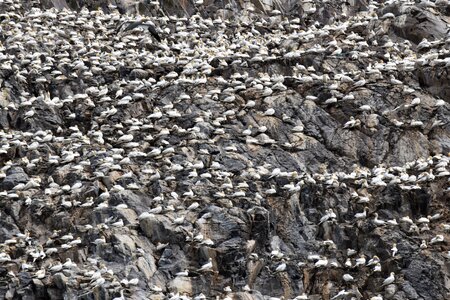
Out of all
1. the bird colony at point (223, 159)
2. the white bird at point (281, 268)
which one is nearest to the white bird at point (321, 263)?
the bird colony at point (223, 159)

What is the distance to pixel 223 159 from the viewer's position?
43.7m

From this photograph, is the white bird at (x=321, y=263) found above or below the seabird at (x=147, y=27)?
below

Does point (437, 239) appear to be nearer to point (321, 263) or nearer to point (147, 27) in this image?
point (321, 263)

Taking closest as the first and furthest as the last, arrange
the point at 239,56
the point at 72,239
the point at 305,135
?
the point at 72,239
the point at 305,135
the point at 239,56

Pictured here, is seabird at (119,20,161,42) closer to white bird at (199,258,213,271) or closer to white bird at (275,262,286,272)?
white bird at (275,262,286,272)

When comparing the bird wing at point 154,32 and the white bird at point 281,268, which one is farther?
the bird wing at point 154,32

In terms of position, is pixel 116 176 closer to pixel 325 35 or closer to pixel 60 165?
pixel 60 165

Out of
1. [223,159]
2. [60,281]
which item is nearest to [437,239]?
[223,159]

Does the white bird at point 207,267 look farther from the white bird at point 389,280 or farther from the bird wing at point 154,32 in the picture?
the bird wing at point 154,32

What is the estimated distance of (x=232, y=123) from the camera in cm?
4603

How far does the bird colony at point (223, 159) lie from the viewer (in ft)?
126

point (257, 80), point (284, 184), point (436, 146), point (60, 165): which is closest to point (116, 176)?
point (60, 165)

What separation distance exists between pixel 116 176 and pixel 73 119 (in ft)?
20.1

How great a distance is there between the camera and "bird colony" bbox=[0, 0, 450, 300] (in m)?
38.5
